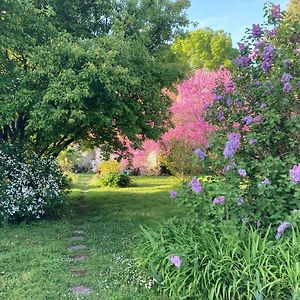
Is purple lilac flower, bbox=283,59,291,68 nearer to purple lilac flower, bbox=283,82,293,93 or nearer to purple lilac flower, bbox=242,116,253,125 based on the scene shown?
purple lilac flower, bbox=283,82,293,93

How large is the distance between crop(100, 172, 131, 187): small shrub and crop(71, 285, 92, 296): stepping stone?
36.4 ft

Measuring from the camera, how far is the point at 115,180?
14.7m

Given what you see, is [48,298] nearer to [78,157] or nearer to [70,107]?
[70,107]

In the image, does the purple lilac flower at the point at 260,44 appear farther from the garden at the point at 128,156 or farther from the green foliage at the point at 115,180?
the green foliage at the point at 115,180

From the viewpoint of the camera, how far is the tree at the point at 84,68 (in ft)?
18.9

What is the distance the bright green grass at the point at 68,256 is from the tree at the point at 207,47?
18.1 metres

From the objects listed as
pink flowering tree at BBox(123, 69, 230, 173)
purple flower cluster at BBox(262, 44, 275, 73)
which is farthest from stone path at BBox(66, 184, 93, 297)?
pink flowering tree at BBox(123, 69, 230, 173)

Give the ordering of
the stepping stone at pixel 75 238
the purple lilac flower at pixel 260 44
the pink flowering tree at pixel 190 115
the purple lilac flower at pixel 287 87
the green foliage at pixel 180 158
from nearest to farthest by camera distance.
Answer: the purple lilac flower at pixel 287 87 < the purple lilac flower at pixel 260 44 < the stepping stone at pixel 75 238 < the green foliage at pixel 180 158 < the pink flowering tree at pixel 190 115

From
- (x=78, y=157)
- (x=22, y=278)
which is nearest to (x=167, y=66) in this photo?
(x=22, y=278)

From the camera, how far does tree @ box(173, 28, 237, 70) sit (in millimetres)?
24641

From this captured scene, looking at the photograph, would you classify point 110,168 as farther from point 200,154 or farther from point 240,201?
point 240,201

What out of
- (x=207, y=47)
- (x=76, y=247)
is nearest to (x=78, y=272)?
(x=76, y=247)

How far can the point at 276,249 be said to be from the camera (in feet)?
10.2

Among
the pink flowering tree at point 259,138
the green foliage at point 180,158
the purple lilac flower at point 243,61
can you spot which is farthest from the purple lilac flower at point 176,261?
the green foliage at point 180,158
